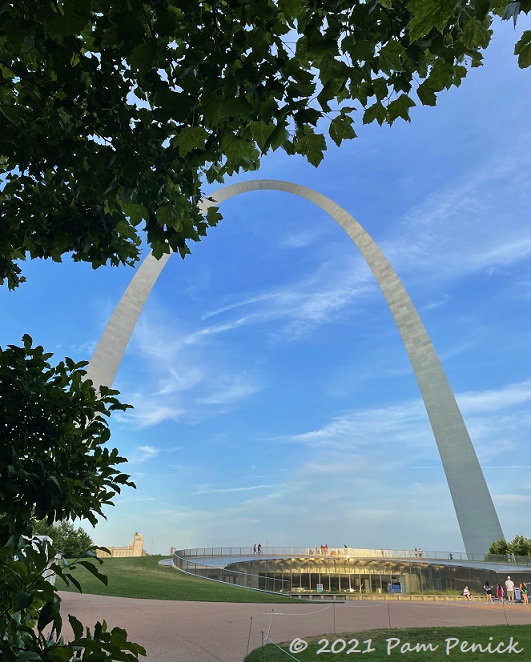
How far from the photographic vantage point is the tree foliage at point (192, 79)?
8.46ft

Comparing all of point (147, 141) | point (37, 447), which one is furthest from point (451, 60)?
point (37, 447)

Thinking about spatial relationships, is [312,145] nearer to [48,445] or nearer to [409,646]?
[48,445]

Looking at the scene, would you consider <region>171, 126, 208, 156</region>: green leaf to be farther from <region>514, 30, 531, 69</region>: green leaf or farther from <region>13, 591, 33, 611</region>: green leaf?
<region>13, 591, 33, 611</region>: green leaf

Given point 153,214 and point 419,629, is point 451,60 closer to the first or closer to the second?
point 153,214

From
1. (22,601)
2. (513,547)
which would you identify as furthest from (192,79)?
(513,547)

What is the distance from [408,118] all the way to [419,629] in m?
14.1

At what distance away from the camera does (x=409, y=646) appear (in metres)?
11.5

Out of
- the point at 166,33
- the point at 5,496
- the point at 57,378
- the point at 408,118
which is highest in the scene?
the point at 408,118

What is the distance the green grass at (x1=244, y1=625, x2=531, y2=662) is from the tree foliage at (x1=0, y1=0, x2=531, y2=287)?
9463 millimetres

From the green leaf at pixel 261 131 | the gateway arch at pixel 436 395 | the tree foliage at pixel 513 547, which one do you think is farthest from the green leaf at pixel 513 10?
the tree foliage at pixel 513 547

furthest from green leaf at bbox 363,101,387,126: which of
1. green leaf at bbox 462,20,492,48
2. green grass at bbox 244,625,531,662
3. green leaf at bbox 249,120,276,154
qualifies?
green grass at bbox 244,625,531,662

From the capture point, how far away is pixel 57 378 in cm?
473

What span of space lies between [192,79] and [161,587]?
1038 inches

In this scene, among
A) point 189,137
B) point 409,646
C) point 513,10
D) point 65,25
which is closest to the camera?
point 65,25
